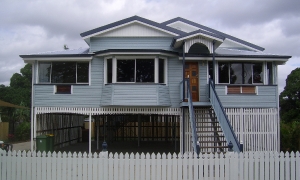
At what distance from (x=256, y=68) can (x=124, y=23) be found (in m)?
7.47

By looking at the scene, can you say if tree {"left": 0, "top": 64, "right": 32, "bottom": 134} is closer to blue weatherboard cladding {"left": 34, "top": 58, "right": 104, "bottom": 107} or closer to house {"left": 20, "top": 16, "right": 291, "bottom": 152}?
blue weatherboard cladding {"left": 34, "top": 58, "right": 104, "bottom": 107}

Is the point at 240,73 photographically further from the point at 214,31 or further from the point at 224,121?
the point at 224,121

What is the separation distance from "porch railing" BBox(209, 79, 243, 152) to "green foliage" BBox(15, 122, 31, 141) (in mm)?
19726

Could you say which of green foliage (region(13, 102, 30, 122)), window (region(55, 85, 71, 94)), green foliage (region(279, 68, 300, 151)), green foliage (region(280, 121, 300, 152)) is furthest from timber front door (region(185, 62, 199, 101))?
green foliage (region(13, 102, 30, 122))

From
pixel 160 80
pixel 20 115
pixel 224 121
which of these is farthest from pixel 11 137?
pixel 224 121

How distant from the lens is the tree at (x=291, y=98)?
3322 cm

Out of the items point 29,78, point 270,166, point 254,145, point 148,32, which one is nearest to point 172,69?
point 148,32

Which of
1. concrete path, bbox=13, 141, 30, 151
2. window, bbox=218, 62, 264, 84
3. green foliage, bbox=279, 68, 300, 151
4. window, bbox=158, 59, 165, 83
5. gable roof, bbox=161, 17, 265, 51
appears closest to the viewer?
window, bbox=158, 59, 165, 83

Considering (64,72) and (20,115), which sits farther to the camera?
(20,115)

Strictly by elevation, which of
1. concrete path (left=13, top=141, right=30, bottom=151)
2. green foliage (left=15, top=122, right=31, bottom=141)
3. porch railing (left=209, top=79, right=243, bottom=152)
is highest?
porch railing (left=209, top=79, right=243, bottom=152)

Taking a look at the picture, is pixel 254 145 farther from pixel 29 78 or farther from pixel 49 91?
pixel 29 78

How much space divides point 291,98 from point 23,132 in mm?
27534

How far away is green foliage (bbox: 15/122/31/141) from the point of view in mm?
28656

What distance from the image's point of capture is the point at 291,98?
34781 mm
